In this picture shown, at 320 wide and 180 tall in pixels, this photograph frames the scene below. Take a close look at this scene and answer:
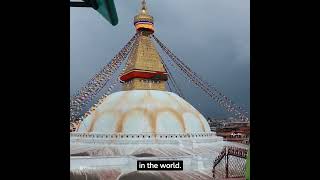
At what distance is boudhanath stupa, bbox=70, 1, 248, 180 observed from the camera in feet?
21.7

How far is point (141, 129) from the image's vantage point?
8141 mm

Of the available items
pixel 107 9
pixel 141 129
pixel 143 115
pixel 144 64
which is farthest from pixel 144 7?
pixel 107 9

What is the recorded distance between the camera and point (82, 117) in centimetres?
841

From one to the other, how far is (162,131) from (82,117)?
84.9 inches

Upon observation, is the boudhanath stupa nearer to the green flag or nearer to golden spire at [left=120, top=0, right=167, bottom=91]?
golden spire at [left=120, top=0, right=167, bottom=91]

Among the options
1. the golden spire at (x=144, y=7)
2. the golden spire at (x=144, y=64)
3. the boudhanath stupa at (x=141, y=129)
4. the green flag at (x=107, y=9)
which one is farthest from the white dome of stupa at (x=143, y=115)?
the green flag at (x=107, y=9)

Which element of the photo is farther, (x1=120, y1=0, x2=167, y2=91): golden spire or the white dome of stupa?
(x1=120, y1=0, x2=167, y2=91): golden spire

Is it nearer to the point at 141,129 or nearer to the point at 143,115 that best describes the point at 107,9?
the point at 141,129

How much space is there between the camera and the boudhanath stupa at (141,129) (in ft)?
21.7

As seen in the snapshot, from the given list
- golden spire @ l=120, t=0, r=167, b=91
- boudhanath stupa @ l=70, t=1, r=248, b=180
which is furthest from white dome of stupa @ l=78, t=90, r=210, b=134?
golden spire @ l=120, t=0, r=167, b=91

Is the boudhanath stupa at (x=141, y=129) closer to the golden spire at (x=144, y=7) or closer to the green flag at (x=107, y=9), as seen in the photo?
the golden spire at (x=144, y=7)
